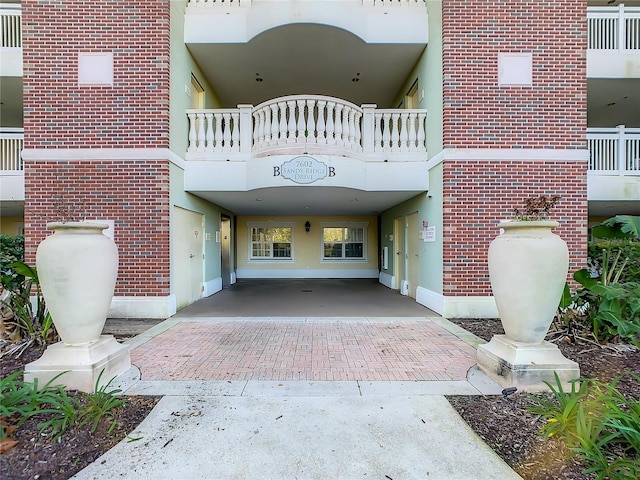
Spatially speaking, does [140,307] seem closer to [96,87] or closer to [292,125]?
[96,87]

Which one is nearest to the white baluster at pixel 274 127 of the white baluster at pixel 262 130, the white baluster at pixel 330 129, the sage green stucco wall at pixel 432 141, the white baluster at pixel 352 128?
the white baluster at pixel 262 130

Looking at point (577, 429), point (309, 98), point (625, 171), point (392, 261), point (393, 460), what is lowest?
point (393, 460)

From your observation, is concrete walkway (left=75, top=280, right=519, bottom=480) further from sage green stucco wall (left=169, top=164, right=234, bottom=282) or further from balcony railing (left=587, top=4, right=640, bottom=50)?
balcony railing (left=587, top=4, right=640, bottom=50)

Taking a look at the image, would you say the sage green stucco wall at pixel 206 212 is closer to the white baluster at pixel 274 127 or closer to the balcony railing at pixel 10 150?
the white baluster at pixel 274 127

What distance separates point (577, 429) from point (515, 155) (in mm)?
5786

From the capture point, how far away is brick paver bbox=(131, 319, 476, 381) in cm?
388

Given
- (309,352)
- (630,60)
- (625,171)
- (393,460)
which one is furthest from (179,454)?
(630,60)

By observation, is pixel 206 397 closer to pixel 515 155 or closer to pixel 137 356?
pixel 137 356

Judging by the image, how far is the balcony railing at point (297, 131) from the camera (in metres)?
7.27

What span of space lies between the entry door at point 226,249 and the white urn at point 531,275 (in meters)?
9.27

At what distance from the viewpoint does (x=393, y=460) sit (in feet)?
7.82

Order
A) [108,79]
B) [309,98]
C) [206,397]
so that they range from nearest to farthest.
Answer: [206,397], [108,79], [309,98]

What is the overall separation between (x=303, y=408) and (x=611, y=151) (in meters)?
9.88

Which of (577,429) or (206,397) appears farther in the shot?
(206,397)
